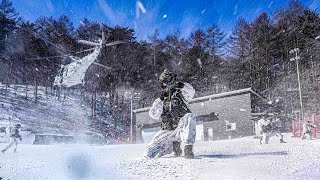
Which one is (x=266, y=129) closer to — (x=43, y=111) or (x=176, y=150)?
(x=176, y=150)

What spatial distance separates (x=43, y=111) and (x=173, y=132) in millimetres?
35710

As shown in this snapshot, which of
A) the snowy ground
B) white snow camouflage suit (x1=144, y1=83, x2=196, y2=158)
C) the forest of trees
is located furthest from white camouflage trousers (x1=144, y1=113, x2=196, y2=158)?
the forest of trees

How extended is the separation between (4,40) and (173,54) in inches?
904

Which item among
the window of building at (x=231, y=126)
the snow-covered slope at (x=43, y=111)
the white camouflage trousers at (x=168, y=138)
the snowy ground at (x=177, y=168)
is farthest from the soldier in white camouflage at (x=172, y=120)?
the snow-covered slope at (x=43, y=111)

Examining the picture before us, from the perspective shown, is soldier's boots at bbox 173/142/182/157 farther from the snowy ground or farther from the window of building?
the window of building

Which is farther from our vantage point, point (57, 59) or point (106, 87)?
point (57, 59)

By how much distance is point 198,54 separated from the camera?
11.4 m

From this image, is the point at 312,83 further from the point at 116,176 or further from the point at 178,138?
the point at 116,176

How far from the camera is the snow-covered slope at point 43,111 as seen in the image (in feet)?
114

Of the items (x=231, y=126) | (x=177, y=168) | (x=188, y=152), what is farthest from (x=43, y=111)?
(x=177, y=168)

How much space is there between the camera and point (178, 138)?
6652 mm

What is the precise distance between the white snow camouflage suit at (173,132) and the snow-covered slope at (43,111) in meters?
29.1

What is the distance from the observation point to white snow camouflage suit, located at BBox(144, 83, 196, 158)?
6.23 m

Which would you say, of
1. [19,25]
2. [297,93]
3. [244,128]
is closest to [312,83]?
[297,93]
